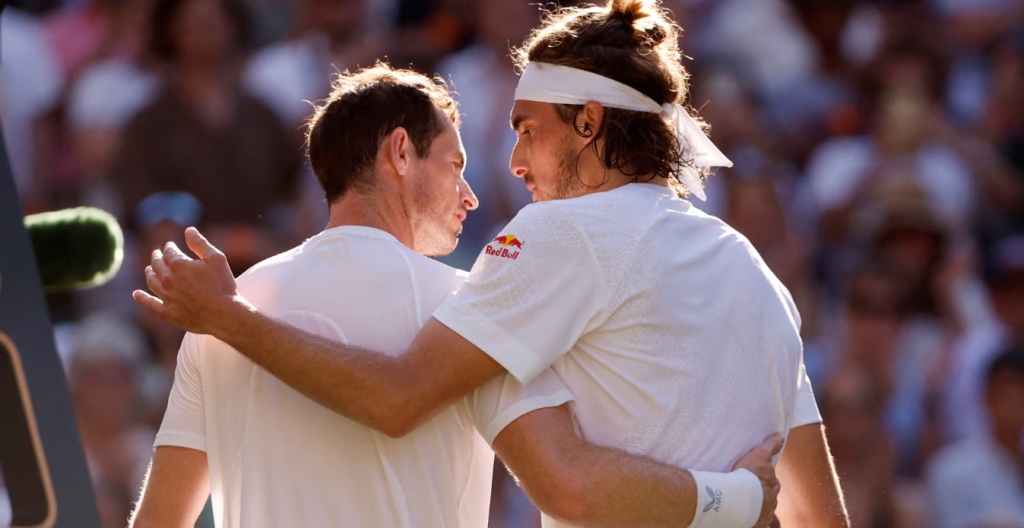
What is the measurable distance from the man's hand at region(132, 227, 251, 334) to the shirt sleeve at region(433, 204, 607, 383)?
42 centimetres

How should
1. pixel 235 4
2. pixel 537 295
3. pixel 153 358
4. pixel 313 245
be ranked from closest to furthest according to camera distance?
pixel 537 295
pixel 313 245
pixel 153 358
pixel 235 4

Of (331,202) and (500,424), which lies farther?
(331,202)

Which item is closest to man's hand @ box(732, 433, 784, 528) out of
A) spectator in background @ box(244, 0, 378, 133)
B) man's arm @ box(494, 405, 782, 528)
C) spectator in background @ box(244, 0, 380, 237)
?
man's arm @ box(494, 405, 782, 528)

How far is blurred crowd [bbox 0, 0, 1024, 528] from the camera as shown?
5230 mm

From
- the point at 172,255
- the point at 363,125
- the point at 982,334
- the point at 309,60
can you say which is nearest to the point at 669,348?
the point at 363,125

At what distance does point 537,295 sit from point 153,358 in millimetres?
3728

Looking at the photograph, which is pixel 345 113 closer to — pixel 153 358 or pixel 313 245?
pixel 313 245

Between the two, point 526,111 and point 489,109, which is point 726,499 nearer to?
point 526,111

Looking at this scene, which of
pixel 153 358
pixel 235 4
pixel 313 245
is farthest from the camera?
pixel 235 4

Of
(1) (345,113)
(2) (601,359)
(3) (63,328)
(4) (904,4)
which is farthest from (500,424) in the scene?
(4) (904,4)

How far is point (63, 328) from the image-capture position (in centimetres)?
561

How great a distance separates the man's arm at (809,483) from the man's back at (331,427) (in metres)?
0.69

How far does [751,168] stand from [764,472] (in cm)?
377

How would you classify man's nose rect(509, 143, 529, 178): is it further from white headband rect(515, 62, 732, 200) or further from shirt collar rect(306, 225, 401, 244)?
shirt collar rect(306, 225, 401, 244)
